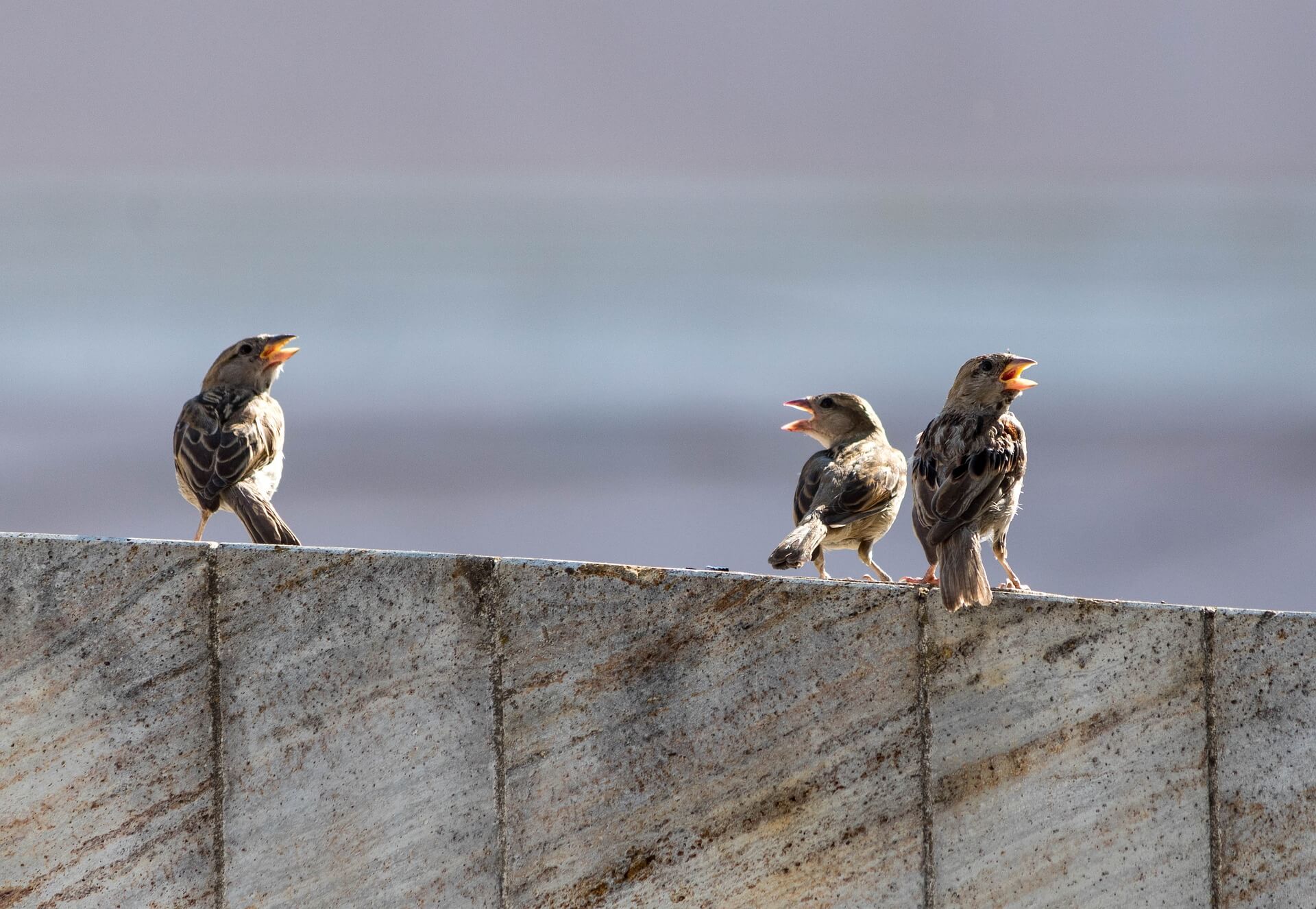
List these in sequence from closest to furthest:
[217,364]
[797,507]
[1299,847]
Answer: [1299,847] → [797,507] → [217,364]

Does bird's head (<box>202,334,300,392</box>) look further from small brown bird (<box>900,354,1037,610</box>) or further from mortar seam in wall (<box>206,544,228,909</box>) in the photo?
small brown bird (<box>900,354,1037,610</box>)

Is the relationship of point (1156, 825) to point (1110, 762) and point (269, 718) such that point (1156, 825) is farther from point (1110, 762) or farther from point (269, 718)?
point (269, 718)

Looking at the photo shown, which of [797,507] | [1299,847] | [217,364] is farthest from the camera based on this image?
[217,364]

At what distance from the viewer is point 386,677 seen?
4805 millimetres

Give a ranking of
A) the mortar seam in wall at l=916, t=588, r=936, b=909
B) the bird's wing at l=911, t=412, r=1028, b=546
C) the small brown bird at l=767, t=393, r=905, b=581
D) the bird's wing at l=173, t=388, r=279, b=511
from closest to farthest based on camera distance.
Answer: the mortar seam in wall at l=916, t=588, r=936, b=909
the bird's wing at l=911, t=412, r=1028, b=546
the small brown bird at l=767, t=393, r=905, b=581
the bird's wing at l=173, t=388, r=279, b=511

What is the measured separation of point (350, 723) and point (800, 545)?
7.08ft

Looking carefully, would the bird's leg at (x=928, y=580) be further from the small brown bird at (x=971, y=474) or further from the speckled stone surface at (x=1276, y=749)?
the speckled stone surface at (x=1276, y=749)

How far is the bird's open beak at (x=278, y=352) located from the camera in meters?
7.22

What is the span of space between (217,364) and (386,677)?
3.23m

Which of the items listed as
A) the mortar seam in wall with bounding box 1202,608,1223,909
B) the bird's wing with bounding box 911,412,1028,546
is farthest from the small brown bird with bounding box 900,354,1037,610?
the mortar seam in wall with bounding box 1202,608,1223,909

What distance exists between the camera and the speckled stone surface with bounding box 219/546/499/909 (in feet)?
15.7

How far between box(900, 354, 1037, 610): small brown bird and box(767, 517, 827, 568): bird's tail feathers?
0.49 metres

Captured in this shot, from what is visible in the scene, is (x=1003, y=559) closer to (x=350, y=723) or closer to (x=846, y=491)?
(x=846, y=491)

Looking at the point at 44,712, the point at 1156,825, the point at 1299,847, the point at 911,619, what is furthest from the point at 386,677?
the point at 1299,847
